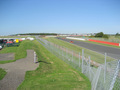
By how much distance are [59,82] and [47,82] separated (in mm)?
928

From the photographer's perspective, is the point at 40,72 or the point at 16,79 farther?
the point at 40,72

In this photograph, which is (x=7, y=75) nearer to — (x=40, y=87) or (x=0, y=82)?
(x=0, y=82)

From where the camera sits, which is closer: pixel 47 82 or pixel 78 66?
pixel 47 82

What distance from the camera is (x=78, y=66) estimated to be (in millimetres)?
13422

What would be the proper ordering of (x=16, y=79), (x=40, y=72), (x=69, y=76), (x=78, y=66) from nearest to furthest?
1. (x=16, y=79)
2. (x=69, y=76)
3. (x=40, y=72)
4. (x=78, y=66)

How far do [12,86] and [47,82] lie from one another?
2516 millimetres

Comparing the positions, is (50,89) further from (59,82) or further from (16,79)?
(16,79)

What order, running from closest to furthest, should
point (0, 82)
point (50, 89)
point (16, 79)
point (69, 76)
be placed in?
point (50, 89)
point (0, 82)
point (16, 79)
point (69, 76)

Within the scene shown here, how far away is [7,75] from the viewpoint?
10.5m

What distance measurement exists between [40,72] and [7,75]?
2.98m

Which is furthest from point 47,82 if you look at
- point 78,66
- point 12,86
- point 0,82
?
point 78,66

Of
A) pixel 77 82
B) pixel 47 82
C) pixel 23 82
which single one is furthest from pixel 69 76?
pixel 23 82

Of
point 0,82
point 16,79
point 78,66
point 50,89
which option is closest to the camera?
point 50,89

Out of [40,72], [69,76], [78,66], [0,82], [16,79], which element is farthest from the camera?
[78,66]
